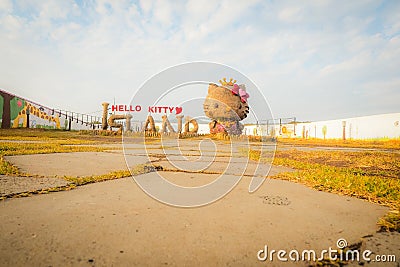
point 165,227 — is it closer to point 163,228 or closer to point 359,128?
point 163,228

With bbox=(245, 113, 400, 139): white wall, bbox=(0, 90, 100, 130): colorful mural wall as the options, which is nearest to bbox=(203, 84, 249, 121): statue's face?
bbox=(245, 113, 400, 139): white wall

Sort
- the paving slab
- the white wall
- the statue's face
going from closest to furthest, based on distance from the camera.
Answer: the paving slab, the white wall, the statue's face

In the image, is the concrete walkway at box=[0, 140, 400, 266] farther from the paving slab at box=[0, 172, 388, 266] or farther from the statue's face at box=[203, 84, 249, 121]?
the statue's face at box=[203, 84, 249, 121]

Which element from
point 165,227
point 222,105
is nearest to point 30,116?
point 222,105

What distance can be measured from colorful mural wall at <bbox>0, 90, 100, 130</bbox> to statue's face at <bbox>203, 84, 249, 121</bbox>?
12.2 metres

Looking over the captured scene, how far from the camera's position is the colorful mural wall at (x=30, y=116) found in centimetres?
1352

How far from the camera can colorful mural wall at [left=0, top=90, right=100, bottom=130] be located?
44.3ft

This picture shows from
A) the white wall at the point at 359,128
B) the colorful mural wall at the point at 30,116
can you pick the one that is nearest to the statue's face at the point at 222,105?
the white wall at the point at 359,128

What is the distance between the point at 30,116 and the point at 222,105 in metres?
14.2

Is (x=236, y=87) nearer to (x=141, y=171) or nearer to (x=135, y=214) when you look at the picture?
(x=141, y=171)

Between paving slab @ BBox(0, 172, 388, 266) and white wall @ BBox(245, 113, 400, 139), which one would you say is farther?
white wall @ BBox(245, 113, 400, 139)

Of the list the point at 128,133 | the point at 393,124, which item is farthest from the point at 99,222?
the point at 393,124

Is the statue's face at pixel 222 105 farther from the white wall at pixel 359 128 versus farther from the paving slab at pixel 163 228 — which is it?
the paving slab at pixel 163 228

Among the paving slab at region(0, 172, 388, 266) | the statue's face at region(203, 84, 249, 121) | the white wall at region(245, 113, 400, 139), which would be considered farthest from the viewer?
the statue's face at region(203, 84, 249, 121)
